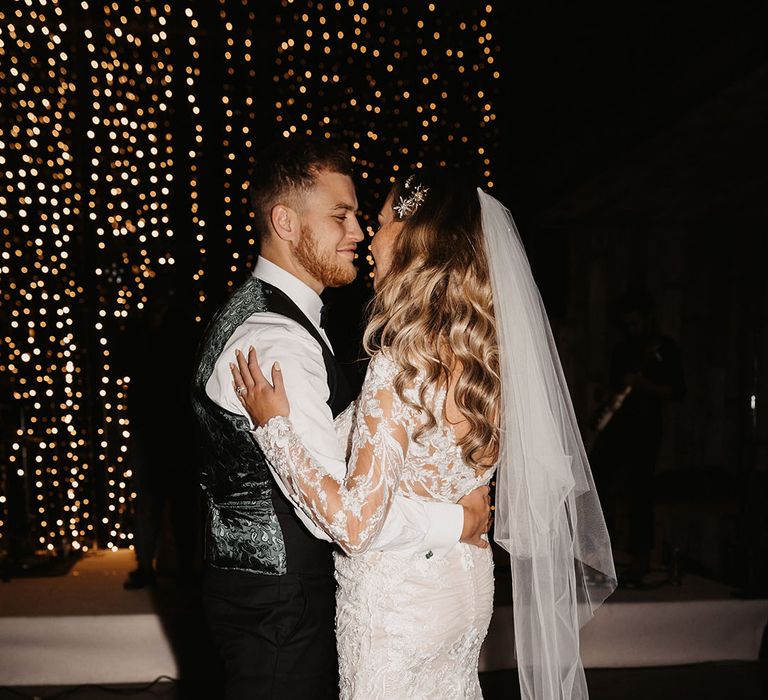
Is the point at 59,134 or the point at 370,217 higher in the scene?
the point at 59,134

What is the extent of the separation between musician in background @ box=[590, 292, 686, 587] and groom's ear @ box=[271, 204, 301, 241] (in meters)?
2.98

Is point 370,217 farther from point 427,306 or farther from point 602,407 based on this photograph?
point 427,306

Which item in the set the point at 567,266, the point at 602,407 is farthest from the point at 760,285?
the point at 602,407

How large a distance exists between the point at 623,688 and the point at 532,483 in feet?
6.68

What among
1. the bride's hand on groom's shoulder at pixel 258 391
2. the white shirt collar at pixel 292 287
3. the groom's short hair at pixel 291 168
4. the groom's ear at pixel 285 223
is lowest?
the bride's hand on groom's shoulder at pixel 258 391

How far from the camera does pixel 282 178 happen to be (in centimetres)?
182

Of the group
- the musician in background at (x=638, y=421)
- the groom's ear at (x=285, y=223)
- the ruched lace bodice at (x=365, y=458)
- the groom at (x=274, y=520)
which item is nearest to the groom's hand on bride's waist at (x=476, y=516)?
the groom at (x=274, y=520)

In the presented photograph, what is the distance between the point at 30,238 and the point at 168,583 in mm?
2144

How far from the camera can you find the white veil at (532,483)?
1.66 meters

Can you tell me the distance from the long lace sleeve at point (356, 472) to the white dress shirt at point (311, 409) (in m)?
0.04

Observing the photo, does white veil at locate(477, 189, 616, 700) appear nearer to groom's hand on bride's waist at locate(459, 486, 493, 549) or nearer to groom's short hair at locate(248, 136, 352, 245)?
groom's hand on bride's waist at locate(459, 486, 493, 549)

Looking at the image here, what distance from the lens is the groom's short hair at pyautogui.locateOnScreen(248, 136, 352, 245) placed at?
1816 mm

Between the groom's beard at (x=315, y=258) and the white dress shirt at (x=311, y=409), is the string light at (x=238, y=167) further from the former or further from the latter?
the white dress shirt at (x=311, y=409)

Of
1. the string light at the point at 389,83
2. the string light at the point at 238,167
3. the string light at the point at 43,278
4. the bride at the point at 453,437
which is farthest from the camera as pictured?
the string light at the point at 389,83
